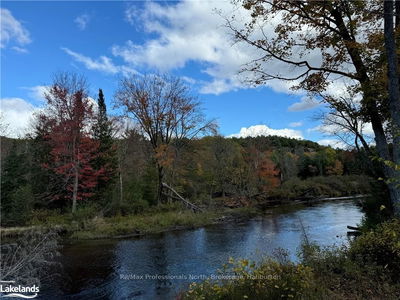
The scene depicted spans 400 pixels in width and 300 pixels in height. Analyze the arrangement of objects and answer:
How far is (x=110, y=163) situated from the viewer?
26.7 metres

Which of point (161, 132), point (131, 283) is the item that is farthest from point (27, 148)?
point (131, 283)

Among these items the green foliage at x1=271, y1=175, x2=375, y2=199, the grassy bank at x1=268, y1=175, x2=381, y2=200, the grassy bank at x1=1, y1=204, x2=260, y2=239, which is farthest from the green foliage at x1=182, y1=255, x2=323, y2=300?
the green foliage at x1=271, y1=175, x2=375, y2=199

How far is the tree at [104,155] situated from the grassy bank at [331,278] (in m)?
21.4

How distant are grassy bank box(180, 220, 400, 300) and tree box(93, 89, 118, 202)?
2142cm

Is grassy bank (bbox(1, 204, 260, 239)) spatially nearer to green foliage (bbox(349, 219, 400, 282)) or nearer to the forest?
the forest

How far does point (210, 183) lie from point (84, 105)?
722 inches

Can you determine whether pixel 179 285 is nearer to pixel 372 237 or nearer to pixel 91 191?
pixel 372 237

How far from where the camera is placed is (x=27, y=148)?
27906mm

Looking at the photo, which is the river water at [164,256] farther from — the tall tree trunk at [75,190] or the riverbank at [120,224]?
the tall tree trunk at [75,190]

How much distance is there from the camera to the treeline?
2238 cm

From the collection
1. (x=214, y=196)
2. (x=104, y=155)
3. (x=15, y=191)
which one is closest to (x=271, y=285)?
(x=15, y=191)

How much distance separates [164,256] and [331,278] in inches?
350

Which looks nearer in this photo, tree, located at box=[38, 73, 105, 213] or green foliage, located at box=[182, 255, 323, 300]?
green foliage, located at box=[182, 255, 323, 300]

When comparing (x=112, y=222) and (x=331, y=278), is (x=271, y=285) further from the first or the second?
(x=112, y=222)
